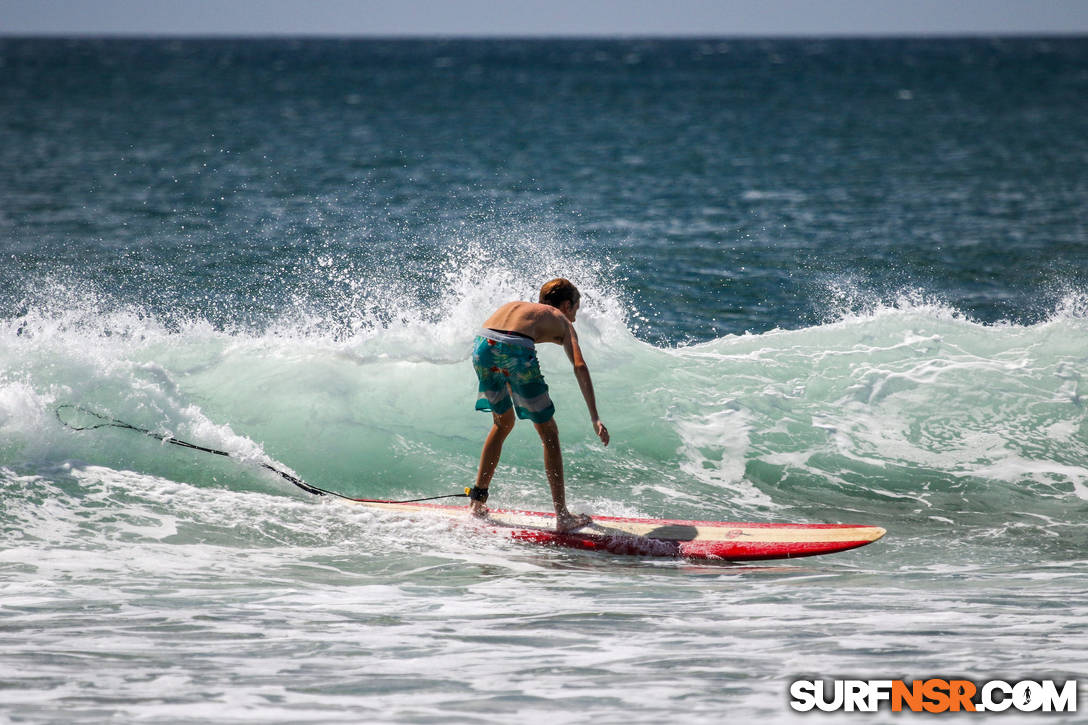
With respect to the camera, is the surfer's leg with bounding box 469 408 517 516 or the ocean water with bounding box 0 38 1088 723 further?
the surfer's leg with bounding box 469 408 517 516

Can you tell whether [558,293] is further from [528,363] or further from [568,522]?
[568,522]

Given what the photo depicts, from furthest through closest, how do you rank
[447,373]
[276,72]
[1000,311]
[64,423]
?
[276,72] < [1000,311] < [447,373] < [64,423]

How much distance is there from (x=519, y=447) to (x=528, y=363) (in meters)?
2.29

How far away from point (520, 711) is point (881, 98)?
174ft

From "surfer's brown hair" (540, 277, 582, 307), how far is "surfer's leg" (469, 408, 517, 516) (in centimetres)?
73

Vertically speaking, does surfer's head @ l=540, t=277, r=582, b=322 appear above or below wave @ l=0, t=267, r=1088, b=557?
above

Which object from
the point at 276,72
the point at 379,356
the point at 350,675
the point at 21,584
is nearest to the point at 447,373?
the point at 379,356

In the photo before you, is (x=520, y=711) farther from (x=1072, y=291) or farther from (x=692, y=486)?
(x=1072, y=291)

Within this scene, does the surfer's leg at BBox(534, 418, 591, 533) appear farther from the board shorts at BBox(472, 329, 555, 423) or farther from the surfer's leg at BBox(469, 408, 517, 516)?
the surfer's leg at BBox(469, 408, 517, 516)

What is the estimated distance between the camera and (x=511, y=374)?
6.69 m

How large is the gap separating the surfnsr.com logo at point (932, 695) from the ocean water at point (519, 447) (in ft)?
0.41

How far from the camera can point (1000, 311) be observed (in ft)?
43.8

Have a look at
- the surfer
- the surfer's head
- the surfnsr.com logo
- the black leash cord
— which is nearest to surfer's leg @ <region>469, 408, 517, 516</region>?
the surfer

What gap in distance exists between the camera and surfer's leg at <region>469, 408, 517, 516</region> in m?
6.89
